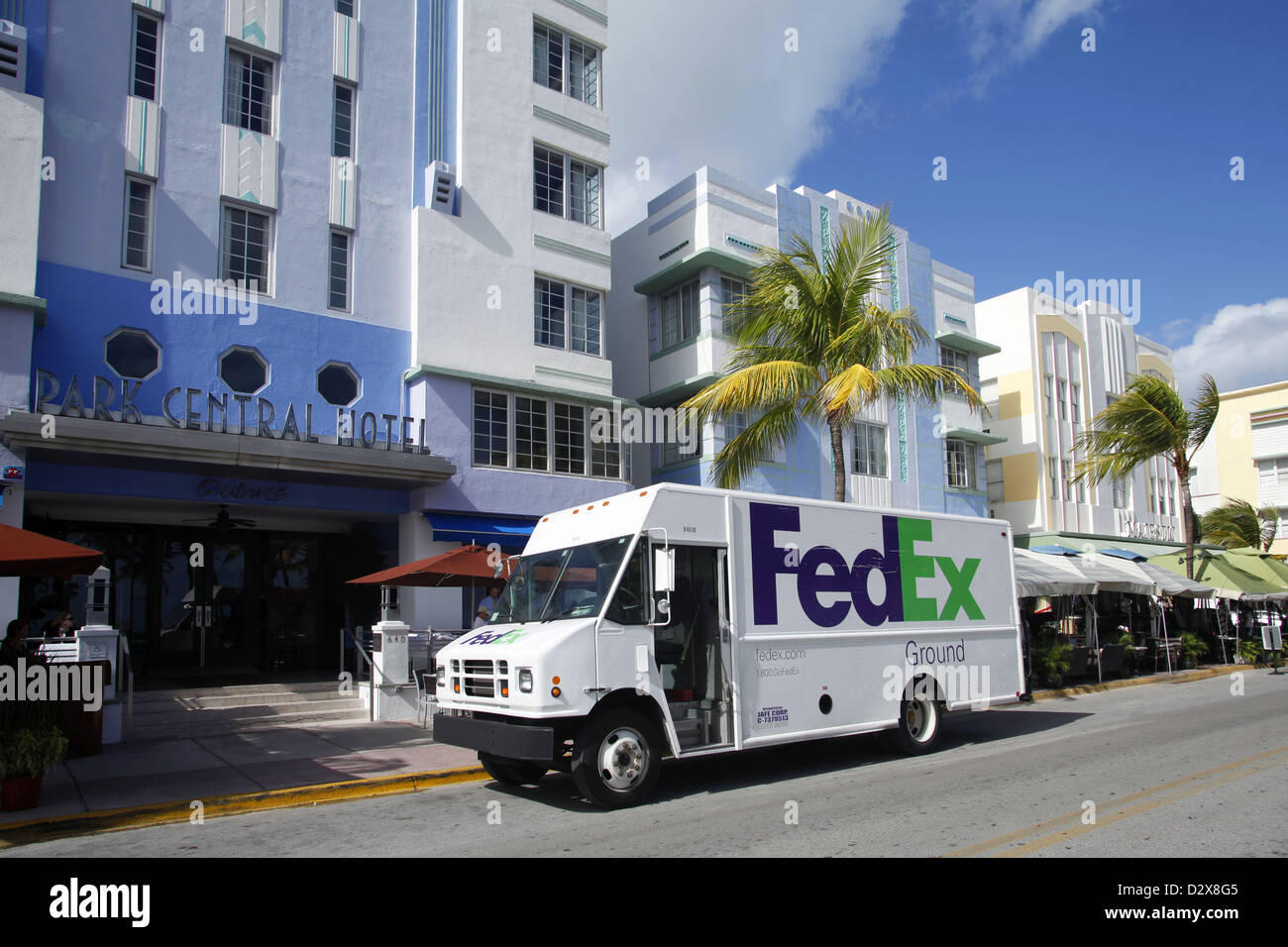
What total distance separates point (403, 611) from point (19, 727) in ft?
31.0

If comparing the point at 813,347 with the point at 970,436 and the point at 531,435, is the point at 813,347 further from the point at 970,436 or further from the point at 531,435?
the point at 970,436

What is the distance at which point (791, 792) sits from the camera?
29.0 ft

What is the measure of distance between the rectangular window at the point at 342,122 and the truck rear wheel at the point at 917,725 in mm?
15292

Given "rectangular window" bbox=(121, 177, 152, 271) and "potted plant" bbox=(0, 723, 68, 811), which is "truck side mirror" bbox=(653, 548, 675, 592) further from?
"rectangular window" bbox=(121, 177, 152, 271)

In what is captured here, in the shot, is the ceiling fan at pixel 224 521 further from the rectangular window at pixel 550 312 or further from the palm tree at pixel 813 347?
the palm tree at pixel 813 347

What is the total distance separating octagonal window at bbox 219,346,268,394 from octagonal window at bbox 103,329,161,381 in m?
1.08

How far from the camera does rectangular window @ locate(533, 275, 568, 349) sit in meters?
20.5

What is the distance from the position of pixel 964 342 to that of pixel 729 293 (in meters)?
10.4

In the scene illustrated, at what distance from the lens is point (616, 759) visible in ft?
27.1

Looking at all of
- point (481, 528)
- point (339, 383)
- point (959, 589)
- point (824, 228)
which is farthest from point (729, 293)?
point (959, 589)

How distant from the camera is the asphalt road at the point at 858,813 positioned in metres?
6.62

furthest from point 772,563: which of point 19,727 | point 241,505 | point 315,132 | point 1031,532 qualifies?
point 1031,532

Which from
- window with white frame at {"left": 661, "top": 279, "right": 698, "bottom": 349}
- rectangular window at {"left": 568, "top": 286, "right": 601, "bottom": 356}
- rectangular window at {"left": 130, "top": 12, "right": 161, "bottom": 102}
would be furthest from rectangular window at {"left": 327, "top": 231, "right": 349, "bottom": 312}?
window with white frame at {"left": 661, "top": 279, "right": 698, "bottom": 349}
